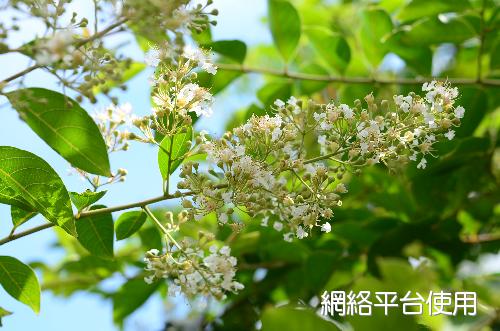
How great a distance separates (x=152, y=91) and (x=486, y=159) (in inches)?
61.8

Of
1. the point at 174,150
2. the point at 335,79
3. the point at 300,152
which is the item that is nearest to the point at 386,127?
the point at 300,152

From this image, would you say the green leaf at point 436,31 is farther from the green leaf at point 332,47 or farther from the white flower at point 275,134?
the white flower at point 275,134

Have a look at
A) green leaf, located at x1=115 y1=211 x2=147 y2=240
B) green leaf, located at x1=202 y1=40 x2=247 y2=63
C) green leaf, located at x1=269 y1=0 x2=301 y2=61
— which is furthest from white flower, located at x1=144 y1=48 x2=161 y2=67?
green leaf, located at x1=269 y1=0 x2=301 y2=61

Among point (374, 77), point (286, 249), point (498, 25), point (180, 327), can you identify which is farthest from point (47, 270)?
point (498, 25)

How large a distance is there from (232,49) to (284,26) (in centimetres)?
27

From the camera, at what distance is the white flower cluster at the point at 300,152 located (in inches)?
66.7

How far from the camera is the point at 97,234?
1.97 metres

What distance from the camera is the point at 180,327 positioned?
3.25m

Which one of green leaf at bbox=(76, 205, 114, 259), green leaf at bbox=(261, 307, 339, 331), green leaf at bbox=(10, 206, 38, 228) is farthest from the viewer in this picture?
green leaf at bbox=(76, 205, 114, 259)

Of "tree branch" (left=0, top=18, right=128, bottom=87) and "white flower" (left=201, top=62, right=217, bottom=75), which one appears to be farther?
"white flower" (left=201, top=62, right=217, bottom=75)

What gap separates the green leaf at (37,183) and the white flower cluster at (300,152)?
0.30 meters

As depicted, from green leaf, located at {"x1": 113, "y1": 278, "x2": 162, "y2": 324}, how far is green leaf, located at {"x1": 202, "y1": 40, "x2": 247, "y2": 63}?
100 centimetres

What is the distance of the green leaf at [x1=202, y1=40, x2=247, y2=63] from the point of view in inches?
103

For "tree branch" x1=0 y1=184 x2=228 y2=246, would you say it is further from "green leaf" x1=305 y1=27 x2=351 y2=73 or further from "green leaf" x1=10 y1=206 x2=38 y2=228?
"green leaf" x1=305 y1=27 x2=351 y2=73
